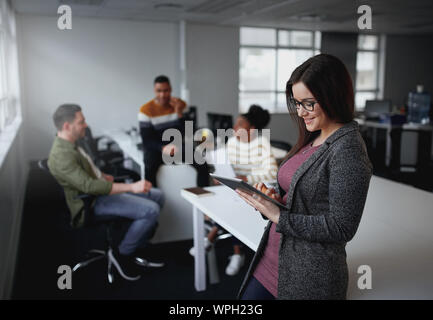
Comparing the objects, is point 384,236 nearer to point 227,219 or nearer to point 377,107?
point 227,219

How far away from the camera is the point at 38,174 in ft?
23.8

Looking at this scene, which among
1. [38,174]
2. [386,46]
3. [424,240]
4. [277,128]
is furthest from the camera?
[386,46]

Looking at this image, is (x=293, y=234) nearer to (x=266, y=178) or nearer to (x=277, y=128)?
(x=266, y=178)

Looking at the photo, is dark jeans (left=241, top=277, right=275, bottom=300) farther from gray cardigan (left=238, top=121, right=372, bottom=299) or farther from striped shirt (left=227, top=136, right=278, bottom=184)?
striped shirt (left=227, top=136, right=278, bottom=184)

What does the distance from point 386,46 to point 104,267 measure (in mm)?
9369

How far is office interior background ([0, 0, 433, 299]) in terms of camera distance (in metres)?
6.63

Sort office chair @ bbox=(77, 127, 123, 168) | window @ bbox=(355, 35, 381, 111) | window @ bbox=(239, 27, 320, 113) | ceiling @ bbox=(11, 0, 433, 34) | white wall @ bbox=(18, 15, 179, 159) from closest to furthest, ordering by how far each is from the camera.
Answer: office chair @ bbox=(77, 127, 123, 168) → ceiling @ bbox=(11, 0, 433, 34) → white wall @ bbox=(18, 15, 179, 159) → window @ bbox=(239, 27, 320, 113) → window @ bbox=(355, 35, 381, 111)

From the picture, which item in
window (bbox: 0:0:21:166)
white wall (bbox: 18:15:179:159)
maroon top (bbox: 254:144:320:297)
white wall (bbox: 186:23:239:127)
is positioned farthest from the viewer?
white wall (bbox: 186:23:239:127)

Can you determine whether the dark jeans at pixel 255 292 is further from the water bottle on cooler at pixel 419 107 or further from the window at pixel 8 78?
the water bottle on cooler at pixel 419 107

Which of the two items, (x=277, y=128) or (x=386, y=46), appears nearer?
(x=277, y=128)

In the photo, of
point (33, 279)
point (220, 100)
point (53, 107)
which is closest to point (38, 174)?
point (53, 107)

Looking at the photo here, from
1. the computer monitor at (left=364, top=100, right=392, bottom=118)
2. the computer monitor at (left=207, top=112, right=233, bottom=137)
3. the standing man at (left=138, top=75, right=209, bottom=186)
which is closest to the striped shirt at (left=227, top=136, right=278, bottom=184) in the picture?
the standing man at (left=138, top=75, right=209, bottom=186)

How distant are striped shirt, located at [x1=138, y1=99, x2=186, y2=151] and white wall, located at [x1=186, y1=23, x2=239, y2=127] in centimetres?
471
